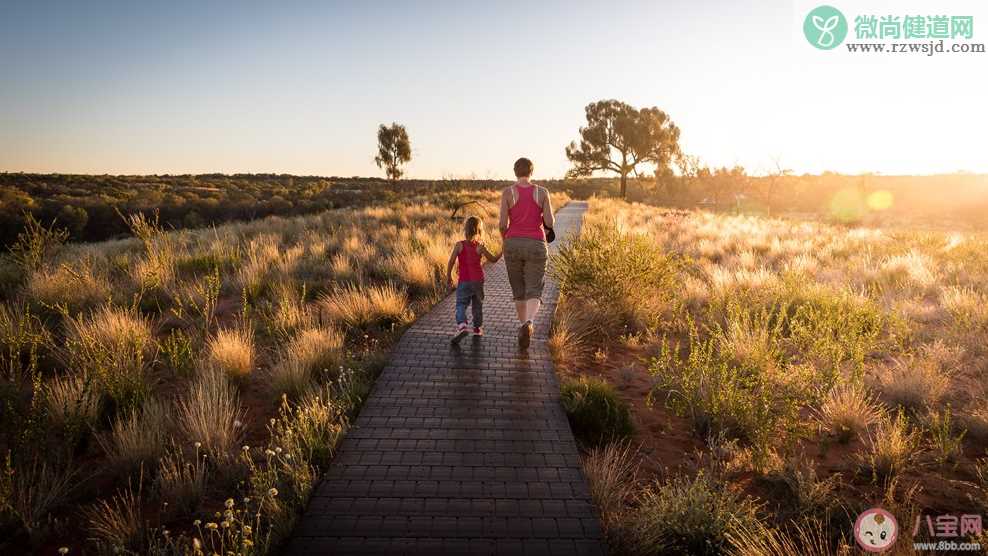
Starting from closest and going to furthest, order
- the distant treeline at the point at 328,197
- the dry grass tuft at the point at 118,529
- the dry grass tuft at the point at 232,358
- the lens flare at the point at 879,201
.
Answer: the dry grass tuft at the point at 118,529 < the dry grass tuft at the point at 232,358 < the distant treeline at the point at 328,197 < the lens flare at the point at 879,201

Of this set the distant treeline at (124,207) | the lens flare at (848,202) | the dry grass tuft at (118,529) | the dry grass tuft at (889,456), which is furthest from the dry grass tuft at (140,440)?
the lens flare at (848,202)

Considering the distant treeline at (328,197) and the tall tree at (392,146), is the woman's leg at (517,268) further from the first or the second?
the tall tree at (392,146)

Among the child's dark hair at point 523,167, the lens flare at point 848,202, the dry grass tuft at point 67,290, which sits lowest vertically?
the dry grass tuft at point 67,290

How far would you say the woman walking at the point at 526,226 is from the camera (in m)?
5.98

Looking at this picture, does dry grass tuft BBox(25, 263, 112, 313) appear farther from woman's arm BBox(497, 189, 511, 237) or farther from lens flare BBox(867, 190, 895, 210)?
lens flare BBox(867, 190, 895, 210)

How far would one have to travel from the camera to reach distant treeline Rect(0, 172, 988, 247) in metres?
27.8

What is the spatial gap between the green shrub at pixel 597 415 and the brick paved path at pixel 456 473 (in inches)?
7.5

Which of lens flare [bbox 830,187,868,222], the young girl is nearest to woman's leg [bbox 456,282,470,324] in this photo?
the young girl

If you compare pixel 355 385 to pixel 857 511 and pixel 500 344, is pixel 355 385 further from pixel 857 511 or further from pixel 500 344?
pixel 857 511

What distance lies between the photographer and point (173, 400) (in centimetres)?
467

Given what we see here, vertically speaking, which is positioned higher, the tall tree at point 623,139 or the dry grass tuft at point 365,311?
the tall tree at point 623,139

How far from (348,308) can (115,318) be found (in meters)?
2.95

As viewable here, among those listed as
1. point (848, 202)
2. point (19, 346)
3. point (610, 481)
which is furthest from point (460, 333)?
point (848, 202)

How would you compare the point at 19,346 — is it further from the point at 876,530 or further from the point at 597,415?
the point at 876,530
